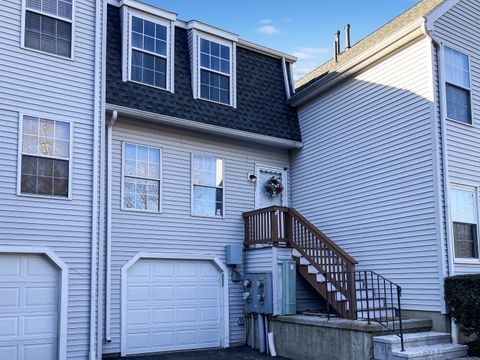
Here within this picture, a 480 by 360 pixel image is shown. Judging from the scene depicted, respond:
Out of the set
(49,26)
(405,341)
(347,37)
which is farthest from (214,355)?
(347,37)

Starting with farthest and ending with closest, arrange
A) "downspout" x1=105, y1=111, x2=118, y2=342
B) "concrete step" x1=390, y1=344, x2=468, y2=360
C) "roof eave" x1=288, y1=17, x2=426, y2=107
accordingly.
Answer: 1. "roof eave" x1=288, y1=17, x2=426, y2=107
2. "downspout" x1=105, y1=111, x2=118, y2=342
3. "concrete step" x1=390, y1=344, x2=468, y2=360

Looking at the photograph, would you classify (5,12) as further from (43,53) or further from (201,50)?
(201,50)

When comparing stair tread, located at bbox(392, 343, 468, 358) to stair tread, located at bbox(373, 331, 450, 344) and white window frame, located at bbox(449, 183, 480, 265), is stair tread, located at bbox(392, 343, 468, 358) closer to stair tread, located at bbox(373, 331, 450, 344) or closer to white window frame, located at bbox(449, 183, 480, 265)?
stair tread, located at bbox(373, 331, 450, 344)

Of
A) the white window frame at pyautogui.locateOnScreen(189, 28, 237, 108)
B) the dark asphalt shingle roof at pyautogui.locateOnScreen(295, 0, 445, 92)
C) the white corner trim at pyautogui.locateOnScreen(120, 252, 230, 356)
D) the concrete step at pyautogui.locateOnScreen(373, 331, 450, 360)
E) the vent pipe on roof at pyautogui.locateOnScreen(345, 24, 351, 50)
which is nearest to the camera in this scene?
the concrete step at pyautogui.locateOnScreen(373, 331, 450, 360)

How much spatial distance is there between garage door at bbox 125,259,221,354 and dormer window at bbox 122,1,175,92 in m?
3.82

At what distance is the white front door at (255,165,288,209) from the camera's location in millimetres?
12492

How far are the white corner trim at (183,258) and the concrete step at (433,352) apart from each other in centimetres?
423

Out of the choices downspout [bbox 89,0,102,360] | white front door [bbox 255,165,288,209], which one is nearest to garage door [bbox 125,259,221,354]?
downspout [bbox 89,0,102,360]

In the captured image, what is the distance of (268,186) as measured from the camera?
12.6 meters

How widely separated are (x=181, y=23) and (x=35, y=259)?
20.3ft

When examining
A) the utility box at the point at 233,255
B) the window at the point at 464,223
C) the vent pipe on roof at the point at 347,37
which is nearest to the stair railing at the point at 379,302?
the window at the point at 464,223

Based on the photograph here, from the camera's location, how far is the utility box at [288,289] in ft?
34.6

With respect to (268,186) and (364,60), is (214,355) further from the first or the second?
(364,60)

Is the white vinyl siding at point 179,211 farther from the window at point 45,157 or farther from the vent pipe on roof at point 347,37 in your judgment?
the vent pipe on roof at point 347,37
